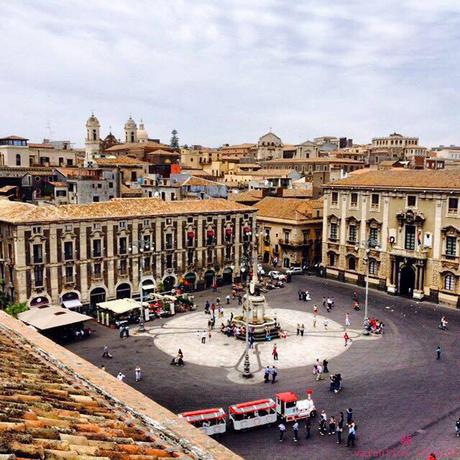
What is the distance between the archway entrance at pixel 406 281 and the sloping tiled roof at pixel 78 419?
54.2 meters

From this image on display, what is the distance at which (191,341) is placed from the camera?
148 ft

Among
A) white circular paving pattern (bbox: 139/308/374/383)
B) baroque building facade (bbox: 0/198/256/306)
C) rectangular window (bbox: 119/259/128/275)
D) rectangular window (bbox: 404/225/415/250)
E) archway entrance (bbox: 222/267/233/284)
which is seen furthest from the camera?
archway entrance (bbox: 222/267/233/284)

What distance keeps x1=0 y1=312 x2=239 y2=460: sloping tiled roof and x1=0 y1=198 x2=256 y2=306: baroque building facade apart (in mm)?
37407

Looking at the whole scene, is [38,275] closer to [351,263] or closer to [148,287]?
[148,287]

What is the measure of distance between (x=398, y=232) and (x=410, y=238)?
5.27ft

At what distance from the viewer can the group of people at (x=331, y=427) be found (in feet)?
89.7

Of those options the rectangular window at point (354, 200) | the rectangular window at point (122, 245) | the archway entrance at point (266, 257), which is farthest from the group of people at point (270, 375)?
the archway entrance at point (266, 257)

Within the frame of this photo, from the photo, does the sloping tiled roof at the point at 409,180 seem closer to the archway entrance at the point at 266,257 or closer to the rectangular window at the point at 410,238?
the rectangular window at the point at 410,238

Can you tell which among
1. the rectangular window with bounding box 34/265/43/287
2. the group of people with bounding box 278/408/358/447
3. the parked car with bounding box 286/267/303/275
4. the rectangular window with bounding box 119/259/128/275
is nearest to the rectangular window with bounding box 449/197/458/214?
the parked car with bounding box 286/267/303/275

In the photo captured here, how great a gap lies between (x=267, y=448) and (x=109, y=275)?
33968 mm

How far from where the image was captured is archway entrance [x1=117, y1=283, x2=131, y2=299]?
58.4 metres

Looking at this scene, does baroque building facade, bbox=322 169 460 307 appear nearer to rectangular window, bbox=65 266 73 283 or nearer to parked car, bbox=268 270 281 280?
parked car, bbox=268 270 281 280

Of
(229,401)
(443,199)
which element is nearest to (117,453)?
(229,401)

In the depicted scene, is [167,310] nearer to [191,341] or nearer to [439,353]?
[191,341]
